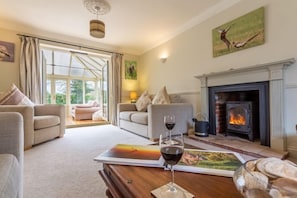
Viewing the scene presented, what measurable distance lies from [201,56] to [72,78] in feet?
21.0

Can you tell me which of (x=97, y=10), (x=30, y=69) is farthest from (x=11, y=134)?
(x=30, y=69)

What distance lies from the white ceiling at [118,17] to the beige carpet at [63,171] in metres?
2.39

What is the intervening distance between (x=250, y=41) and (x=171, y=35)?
6.33ft

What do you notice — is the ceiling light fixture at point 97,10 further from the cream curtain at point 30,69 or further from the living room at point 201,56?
the cream curtain at point 30,69

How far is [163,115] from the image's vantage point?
2.91 meters

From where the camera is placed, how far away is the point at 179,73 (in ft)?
12.2

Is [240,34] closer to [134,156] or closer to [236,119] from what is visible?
[236,119]

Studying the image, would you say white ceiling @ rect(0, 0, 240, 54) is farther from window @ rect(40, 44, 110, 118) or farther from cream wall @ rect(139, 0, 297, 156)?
window @ rect(40, 44, 110, 118)

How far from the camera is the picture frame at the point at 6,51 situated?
3.32 meters

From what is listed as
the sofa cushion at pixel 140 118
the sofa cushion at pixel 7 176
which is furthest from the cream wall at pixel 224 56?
the sofa cushion at pixel 7 176

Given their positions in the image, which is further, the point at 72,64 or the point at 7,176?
the point at 72,64

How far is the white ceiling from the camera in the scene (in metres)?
2.73

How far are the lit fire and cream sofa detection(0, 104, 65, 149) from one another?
10.3ft

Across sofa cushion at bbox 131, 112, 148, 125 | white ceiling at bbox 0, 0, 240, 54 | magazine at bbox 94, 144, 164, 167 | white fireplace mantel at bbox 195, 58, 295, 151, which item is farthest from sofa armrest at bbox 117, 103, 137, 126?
magazine at bbox 94, 144, 164, 167
